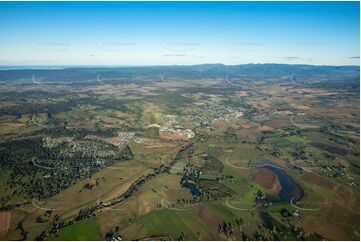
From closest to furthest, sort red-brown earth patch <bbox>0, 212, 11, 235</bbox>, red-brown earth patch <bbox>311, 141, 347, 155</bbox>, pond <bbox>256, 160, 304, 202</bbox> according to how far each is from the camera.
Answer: red-brown earth patch <bbox>0, 212, 11, 235</bbox> < pond <bbox>256, 160, 304, 202</bbox> < red-brown earth patch <bbox>311, 141, 347, 155</bbox>

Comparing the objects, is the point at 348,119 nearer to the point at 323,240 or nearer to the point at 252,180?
the point at 252,180

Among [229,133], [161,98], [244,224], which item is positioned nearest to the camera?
[244,224]

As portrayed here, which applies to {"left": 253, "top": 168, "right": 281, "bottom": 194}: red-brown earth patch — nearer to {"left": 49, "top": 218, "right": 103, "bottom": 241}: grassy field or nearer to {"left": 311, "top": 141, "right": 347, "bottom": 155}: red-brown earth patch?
{"left": 311, "top": 141, "right": 347, "bottom": 155}: red-brown earth patch

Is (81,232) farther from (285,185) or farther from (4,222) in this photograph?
(285,185)

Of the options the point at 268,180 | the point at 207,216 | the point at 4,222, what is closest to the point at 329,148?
the point at 268,180

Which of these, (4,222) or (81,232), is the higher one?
→ (4,222)

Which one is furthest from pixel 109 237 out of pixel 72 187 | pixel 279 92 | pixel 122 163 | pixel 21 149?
pixel 279 92

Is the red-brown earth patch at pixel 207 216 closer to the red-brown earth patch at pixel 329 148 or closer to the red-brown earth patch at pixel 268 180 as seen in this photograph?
the red-brown earth patch at pixel 268 180

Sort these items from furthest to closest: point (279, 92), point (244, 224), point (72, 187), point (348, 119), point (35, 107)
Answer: point (279, 92), point (35, 107), point (348, 119), point (72, 187), point (244, 224)

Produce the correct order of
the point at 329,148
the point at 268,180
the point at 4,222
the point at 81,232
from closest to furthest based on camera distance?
1. the point at 81,232
2. the point at 4,222
3. the point at 268,180
4. the point at 329,148

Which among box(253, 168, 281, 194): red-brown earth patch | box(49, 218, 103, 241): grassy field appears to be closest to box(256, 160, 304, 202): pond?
box(253, 168, 281, 194): red-brown earth patch

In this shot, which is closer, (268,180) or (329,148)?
(268,180)
